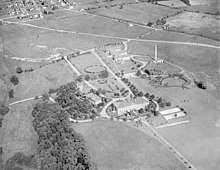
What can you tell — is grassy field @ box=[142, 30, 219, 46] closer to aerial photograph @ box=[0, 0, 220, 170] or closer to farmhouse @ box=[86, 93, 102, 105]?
aerial photograph @ box=[0, 0, 220, 170]

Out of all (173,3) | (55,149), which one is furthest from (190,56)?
(173,3)

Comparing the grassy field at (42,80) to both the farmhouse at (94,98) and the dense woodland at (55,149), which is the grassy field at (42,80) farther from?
the dense woodland at (55,149)

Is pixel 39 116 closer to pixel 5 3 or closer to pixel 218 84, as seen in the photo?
pixel 218 84

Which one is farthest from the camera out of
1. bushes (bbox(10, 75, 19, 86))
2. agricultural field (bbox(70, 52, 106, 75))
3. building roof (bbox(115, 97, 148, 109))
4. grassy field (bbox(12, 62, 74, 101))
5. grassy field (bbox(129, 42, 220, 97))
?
agricultural field (bbox(70, 52, 106, 75))

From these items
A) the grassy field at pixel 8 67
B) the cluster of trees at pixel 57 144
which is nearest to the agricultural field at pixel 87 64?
the grassy field at pixel 8 67

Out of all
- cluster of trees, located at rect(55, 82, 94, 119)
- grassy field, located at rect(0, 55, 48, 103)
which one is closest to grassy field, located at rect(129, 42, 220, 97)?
grassy field, located at rect(0, 55, 48, 103)

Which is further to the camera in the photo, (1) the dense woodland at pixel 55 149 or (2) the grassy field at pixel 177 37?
(2) the grassy field at pixel 177 37

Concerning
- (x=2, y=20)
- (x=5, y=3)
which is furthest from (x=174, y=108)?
(x=5, y=3)
